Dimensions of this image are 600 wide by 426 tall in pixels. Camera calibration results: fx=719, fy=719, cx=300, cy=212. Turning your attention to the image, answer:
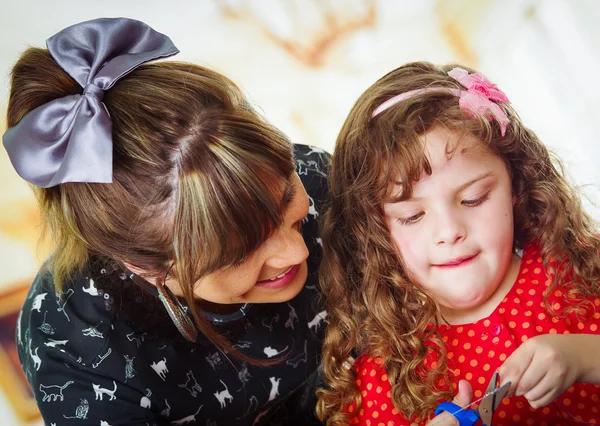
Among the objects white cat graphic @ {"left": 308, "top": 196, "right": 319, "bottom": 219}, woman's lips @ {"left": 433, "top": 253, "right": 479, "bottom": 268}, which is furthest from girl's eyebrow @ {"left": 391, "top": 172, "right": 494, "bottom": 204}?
white cat graphic @ {"left": 308, "top": 196, "right": 319, "bottom": 219}

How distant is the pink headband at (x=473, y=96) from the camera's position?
1.18 meters

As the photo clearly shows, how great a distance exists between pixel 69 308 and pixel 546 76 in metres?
1.39

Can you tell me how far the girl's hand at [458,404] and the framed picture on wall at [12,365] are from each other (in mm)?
1337

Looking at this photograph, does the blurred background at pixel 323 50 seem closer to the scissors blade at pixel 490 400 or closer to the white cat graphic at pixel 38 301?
the white cat graphic at pixel 38 301

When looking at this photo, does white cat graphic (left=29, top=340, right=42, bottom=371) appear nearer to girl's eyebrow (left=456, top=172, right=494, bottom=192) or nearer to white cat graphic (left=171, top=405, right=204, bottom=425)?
white cat graphic (left=171, top=405, right=204, bottom=425)

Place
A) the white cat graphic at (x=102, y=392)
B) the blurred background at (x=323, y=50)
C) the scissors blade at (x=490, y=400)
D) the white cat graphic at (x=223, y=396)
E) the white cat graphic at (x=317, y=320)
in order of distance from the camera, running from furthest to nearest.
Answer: the blurred background at (x=323, y=50)
the white cat graphic at (x=317, y=320)
the white cat graphic at (x=223, y=396)
the white cat graphic at (x=102, y=392)
the scissors blade at (x=490, y=400)

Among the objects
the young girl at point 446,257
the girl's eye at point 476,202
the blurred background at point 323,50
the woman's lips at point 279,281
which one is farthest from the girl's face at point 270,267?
the blurred background at point 323,50

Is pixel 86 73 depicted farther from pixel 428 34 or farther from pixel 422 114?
pixel 428 34

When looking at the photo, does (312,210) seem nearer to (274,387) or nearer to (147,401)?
(274,387)

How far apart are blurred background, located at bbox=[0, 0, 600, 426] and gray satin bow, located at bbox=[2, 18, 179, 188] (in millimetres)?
872

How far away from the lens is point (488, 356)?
1.21 m

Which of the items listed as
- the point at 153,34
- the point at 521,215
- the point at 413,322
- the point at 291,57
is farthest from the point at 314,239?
the point at 291,57

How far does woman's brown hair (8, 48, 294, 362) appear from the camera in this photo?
1.05 meters

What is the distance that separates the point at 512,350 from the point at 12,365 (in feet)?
4.57
